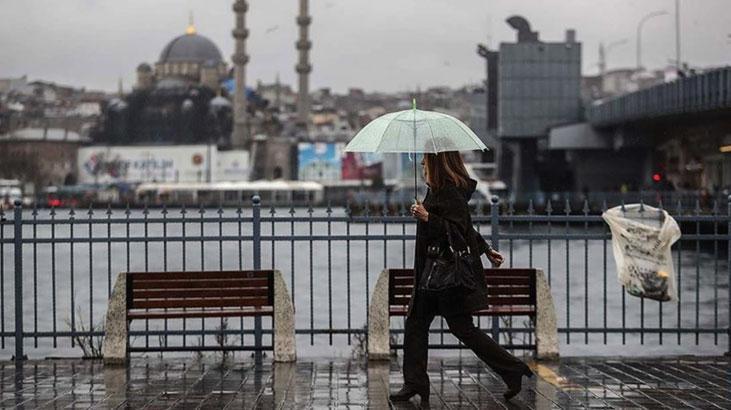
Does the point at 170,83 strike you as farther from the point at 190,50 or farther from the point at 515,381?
the point at 515,381

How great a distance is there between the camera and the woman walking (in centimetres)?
837

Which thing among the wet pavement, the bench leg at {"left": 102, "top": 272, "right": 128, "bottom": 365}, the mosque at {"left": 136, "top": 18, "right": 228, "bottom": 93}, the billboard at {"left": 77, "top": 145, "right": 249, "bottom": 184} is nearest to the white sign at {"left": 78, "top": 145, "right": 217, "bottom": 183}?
the billboard at {"left": 77, "top": 145, "right": 249, "bottom": 184}

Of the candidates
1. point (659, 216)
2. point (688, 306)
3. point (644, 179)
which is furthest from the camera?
point (644, 179)

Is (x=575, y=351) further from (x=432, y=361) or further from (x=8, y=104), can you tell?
(x=8, y=104)

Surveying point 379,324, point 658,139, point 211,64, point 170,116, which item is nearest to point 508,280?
point 379,324

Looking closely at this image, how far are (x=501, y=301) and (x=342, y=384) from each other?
1.71 m

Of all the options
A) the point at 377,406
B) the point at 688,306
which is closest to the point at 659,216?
the point at 377,406

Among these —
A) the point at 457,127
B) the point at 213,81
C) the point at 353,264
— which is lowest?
the point at 353,264

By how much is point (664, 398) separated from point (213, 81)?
156 meters

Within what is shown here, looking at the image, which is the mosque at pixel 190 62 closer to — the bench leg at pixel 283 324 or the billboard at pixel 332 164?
the billboard at pixel 332 164

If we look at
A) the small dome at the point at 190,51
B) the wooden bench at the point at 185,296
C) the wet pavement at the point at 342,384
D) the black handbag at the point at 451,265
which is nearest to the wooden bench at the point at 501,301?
the wet pavement at the point at 342,384

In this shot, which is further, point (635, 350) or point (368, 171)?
point (368, 171)

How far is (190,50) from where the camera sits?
16775 centimetres

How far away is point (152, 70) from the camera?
567ft
